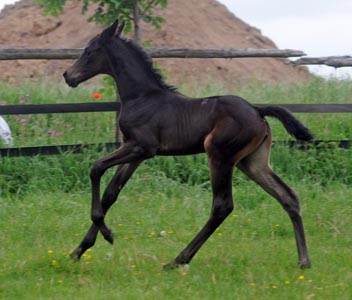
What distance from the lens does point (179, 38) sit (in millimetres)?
20125

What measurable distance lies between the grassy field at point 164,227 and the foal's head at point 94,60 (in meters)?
1.56

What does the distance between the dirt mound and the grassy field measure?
7.44m

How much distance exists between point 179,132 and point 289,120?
0.96 meters

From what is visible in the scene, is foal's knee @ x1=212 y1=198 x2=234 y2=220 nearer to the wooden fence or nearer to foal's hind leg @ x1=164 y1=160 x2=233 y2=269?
foal's hind leg @ x1=164 y1=160 x2=233 y2=269

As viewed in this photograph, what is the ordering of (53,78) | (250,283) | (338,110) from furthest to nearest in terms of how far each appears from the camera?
1. (53,78)
2. (338,110)
3. (250,283)

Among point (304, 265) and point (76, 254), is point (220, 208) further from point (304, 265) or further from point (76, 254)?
point (76, 254)

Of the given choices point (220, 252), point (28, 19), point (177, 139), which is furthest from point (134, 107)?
point (28, 19)

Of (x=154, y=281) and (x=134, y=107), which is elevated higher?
(x=134, y=107)

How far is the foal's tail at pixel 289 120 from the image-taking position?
270 inches

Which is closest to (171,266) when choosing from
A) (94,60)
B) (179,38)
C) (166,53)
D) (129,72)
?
(129,72)

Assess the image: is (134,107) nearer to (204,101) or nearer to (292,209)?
(204,101)

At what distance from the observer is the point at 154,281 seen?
6230mm

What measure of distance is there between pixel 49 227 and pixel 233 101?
2372 mm

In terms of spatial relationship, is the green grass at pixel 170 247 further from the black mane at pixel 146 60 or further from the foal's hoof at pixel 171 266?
the black mane at pixel 146 60
